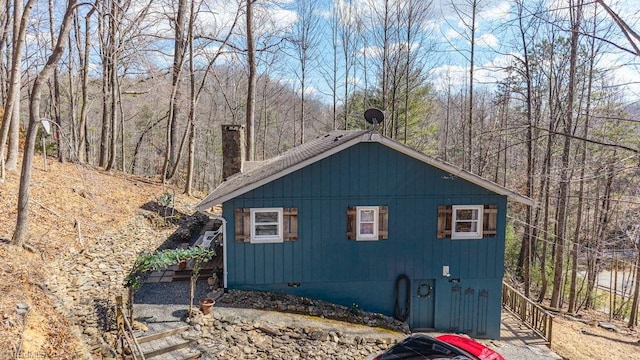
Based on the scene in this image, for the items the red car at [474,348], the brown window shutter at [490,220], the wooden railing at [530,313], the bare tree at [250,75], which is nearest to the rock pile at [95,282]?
the red car at [474,348]

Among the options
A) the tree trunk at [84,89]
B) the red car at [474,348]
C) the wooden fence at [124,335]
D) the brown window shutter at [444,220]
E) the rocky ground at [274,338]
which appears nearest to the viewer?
the red car at [474,348]

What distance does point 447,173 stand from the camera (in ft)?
33.8

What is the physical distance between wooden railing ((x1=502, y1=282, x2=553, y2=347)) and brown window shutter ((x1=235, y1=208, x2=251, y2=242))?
8.35 meters

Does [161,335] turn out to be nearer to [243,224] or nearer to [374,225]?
[243,224]

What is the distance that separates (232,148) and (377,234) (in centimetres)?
624

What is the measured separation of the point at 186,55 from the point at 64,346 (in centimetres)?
1638

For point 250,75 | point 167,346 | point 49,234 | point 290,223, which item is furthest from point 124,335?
point 250,75

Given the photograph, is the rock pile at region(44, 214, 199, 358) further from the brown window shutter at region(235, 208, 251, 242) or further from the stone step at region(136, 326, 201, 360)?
the brown window shutter at region(235, 208, 251, 242)

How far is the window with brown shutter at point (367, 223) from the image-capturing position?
10.2 m

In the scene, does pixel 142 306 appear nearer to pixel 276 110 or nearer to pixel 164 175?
pixel 164 175

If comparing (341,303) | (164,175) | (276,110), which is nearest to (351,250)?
(341,303)

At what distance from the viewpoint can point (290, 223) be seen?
9977 millimetres

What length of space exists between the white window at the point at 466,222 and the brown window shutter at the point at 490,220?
108 mm

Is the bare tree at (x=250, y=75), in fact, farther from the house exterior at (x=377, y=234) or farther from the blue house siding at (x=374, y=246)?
the blue house siding at (x=374, y=246)
